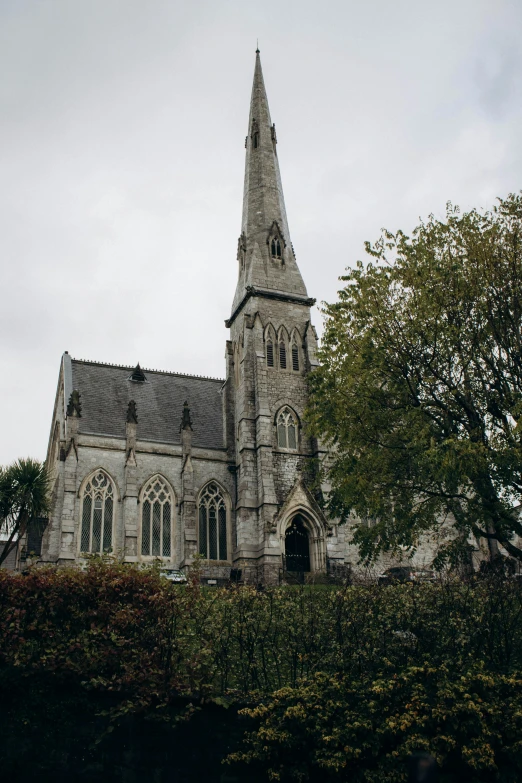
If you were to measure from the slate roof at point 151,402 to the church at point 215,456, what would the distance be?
81mm

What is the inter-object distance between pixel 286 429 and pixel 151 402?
26.1 feet

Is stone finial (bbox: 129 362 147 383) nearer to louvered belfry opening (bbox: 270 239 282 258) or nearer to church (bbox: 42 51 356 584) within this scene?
church (bbox: 42 51 356 584)

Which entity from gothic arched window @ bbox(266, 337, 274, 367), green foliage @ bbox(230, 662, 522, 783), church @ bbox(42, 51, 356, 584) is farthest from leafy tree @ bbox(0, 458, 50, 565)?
green foliage @ bbox(230, 662, 522, 783)

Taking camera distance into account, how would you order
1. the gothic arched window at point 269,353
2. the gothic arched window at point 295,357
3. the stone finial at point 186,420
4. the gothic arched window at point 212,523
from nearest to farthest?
the gothic arched window at point 212,523, the stone finial at point 186,420, the gothic arched window at point 269,353, the gothic arched window at point 295,357

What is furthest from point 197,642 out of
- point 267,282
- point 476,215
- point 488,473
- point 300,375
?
point 267,282

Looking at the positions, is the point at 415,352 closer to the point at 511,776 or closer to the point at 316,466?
the point at 511,776

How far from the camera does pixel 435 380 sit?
1852 cm

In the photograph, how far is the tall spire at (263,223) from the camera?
39.1m

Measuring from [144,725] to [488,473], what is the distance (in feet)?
31.6

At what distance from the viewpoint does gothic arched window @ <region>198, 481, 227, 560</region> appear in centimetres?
3444

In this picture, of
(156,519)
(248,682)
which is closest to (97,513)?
(156,519)

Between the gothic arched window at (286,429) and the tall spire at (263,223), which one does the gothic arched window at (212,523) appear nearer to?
the gothic arched window at (286,429)

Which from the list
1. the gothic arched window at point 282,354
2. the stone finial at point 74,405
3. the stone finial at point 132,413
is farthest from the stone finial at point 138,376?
the gothic arched window at point 282,354

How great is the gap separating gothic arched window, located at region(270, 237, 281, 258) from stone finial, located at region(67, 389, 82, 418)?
13.8 m
